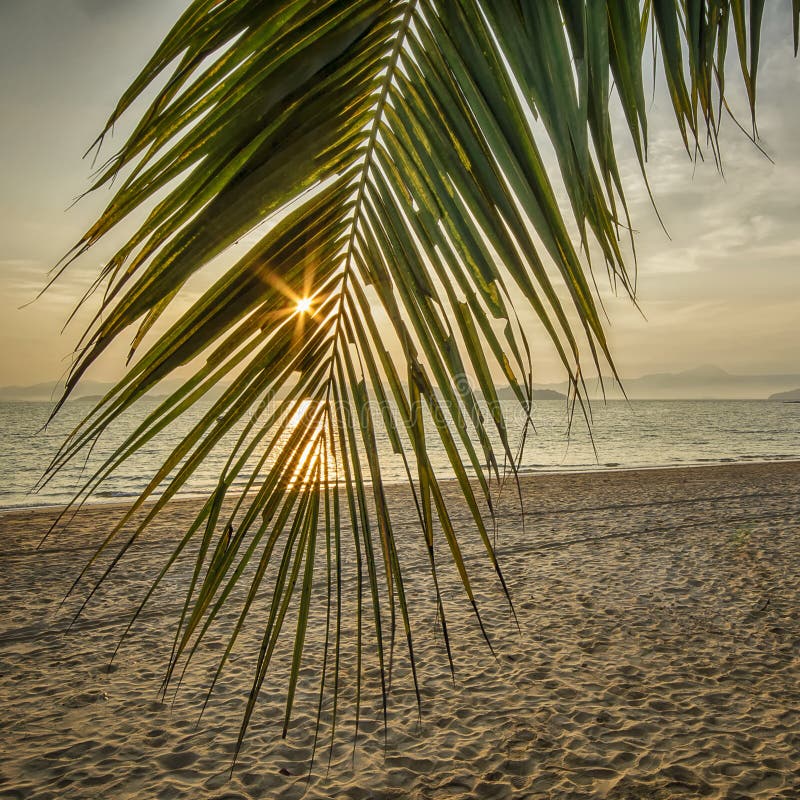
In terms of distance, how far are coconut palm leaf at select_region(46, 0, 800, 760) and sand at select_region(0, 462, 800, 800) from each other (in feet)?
10.6

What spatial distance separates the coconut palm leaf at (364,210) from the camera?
54 cm

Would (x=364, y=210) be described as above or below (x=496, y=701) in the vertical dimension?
above

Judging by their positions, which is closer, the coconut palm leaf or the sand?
the coconut palm leaf

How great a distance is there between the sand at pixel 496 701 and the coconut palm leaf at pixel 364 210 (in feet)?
10.6

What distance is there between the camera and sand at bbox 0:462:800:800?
3283 millimetres

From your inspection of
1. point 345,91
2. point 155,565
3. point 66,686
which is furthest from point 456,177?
point 155,565

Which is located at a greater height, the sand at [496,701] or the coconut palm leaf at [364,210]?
the coconut palm leaf at [364,210]

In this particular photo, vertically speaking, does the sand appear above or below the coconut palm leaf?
below

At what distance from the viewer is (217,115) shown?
→ 0.53 m

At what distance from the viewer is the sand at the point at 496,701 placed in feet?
10.8

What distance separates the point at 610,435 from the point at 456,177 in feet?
160

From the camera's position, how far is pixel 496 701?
4.14 metres

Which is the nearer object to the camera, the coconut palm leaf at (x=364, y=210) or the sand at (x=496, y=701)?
the coconut palm leaf at (x=364, y=210)

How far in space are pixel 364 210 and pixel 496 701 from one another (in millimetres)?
4232
